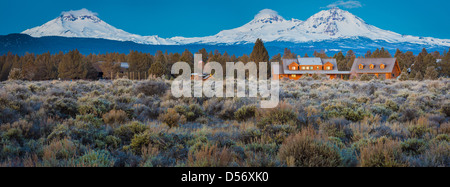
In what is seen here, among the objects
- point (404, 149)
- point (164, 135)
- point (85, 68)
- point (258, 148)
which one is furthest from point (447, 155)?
point (85, 68)

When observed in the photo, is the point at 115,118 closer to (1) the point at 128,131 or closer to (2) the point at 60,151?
(1) the point at 128,131

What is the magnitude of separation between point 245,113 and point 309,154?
5151 mm

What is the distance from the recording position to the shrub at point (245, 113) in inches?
373

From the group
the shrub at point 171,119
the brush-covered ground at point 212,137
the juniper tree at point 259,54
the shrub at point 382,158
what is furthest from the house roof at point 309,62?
the shrub at point 382,158

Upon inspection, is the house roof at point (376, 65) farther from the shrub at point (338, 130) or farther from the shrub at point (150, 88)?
the shrub at point (338, 130)

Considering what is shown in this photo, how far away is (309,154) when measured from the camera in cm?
448

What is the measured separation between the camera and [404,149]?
18.1 ft

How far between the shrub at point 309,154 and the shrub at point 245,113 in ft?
15.3

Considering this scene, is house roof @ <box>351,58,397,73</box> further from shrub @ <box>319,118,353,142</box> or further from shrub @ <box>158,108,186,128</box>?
shrub @ <box>158,108,186,128</box>

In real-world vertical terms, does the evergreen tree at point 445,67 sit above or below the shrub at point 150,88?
above

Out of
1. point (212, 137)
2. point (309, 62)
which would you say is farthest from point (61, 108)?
point (309, 62)

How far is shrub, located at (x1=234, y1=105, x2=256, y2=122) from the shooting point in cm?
947

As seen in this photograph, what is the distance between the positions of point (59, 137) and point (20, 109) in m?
3.63

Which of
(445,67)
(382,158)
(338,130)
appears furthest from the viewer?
(445,67)
